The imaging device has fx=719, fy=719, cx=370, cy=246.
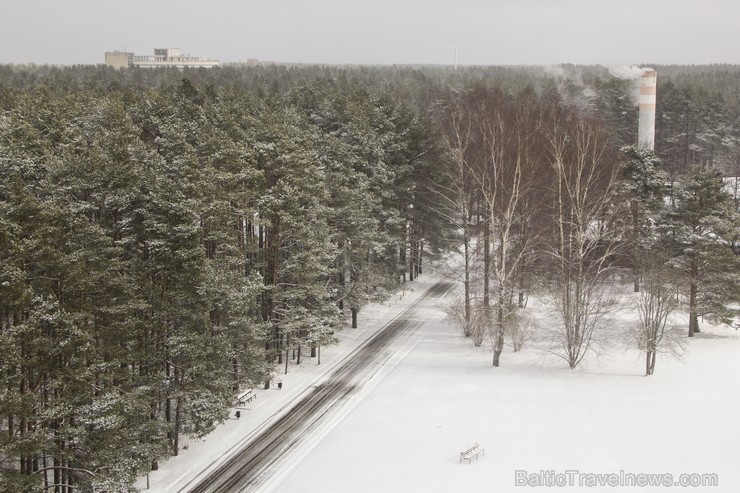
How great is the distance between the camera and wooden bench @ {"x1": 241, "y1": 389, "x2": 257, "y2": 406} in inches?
1462

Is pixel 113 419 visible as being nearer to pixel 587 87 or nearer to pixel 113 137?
pixel 113 137

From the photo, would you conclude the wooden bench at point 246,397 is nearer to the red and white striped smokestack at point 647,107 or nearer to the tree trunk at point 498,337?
the tree trunk at point 498,337

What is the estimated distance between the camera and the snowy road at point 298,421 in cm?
2981

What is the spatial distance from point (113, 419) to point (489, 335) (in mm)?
29144

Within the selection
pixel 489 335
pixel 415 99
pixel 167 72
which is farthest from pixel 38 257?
pixel 167 72

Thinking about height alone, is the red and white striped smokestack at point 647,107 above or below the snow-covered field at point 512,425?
above

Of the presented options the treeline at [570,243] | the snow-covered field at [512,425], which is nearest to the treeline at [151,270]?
the snow-covered field at [512,425]

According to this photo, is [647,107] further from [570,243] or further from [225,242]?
[225,242]

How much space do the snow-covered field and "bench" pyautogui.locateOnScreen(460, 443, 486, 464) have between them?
0.29 meters

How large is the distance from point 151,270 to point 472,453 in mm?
15709

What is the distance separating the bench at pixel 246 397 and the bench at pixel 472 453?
12087 millimetres

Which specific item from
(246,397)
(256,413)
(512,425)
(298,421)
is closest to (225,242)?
(256,413)

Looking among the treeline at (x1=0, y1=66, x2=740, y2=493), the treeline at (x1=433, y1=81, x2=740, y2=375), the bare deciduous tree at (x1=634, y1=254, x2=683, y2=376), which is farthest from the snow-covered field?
the treeline at (x1=0, y1=66, x2=740, y2=493)

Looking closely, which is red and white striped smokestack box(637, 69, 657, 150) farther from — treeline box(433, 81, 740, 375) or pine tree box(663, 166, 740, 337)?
pine tree box(663, 166, 740, 337)
